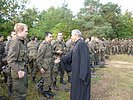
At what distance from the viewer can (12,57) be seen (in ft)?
20.2

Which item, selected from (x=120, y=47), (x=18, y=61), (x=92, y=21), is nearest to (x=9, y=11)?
(x=18, y=61)

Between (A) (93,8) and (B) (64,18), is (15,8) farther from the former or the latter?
(A) (93,8)

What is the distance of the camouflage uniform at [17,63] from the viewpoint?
6.14 metres

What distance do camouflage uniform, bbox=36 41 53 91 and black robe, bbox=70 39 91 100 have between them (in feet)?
6.10

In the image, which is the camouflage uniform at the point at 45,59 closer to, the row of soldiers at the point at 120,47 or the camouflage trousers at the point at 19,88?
the camouflage trousers at the point at 19,88

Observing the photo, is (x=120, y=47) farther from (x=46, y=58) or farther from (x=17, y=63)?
(x=17, y=63)

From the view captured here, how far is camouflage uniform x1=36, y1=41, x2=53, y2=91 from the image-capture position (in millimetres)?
9125

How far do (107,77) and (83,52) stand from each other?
7300 mm

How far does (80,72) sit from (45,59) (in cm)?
218

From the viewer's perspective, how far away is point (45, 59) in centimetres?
922

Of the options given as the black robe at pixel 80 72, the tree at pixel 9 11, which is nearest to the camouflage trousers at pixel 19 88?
the black robe at pixel 80 72

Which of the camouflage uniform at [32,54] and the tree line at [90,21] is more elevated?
the tree line at [90,21]

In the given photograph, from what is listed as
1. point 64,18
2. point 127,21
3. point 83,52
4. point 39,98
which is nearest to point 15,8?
point 39,98

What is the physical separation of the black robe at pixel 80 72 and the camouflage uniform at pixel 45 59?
1.86 m
